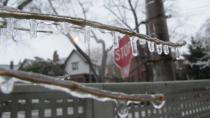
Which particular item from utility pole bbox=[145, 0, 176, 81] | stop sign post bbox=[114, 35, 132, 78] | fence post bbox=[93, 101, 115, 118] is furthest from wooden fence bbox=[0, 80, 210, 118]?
stop sign post bbox=[114, 35, 132, 78]

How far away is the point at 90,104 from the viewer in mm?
2336

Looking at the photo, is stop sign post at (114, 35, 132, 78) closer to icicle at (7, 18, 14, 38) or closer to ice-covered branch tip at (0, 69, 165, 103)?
icicle at (7, 18, 14, 38)

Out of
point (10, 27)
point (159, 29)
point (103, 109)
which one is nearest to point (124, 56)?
point (159, 29)

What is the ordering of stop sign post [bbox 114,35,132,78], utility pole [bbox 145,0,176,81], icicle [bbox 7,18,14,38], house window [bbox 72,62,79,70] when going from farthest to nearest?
house window [bbox 72,62,79,70] → utility pole [bbox 145,0,176,81] → stop sign post [bbox 114,35,132,78] → icicle [bbox 7,18,14,38]

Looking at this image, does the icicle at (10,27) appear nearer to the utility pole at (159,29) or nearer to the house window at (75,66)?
the utility pole at (159,29)

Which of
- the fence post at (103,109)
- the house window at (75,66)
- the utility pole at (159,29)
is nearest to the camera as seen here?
the fence post at (103,109)

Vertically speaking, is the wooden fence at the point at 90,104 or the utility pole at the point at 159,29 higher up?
the utility pole at the point at 159,29

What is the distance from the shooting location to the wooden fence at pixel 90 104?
1.80m

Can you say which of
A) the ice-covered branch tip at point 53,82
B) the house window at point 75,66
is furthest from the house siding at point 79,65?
the ice-covered branch tip at point 53,82

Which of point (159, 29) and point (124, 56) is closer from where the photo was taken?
point (124, 56)

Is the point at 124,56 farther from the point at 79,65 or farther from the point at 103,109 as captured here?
the point at 79,65

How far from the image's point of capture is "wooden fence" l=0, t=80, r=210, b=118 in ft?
5.90

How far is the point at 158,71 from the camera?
343 cm

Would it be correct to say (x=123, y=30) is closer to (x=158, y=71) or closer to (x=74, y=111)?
(x=74, y=111)
